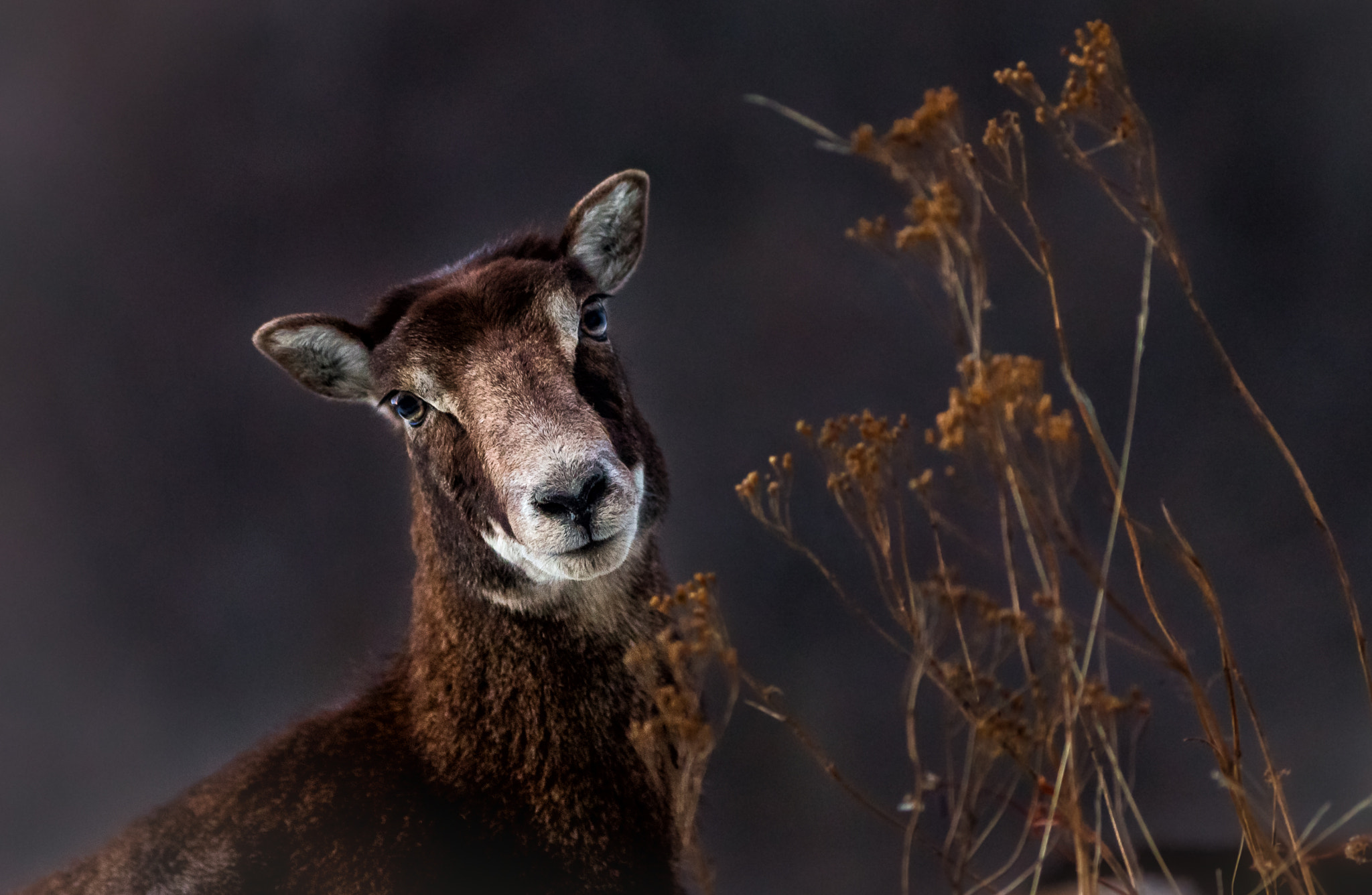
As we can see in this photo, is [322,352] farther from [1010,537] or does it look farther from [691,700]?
[1010,537]

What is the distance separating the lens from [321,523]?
3541 mm

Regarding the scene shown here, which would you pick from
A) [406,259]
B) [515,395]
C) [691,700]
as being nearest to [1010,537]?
[691,700]

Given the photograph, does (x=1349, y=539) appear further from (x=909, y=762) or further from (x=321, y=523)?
(x=321, y=523)

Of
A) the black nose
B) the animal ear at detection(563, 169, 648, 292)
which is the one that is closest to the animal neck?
the black nose

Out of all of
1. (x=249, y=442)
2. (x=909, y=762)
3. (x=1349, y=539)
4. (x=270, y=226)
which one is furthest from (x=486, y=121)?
(x=1349, y=539)

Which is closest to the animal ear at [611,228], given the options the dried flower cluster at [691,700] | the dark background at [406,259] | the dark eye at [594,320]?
the dark eye at [594,320]

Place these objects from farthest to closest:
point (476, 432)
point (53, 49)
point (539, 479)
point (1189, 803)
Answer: point (1189, 803)
point (53, 49)
point (476, 432)
point (539, 479)

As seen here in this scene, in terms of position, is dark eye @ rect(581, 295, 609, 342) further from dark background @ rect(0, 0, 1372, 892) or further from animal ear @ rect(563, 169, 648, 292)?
dark background @ rect(0, 0, 1372, 892)

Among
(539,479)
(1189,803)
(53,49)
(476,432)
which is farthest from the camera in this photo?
(1189,803)

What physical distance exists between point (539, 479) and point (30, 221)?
233cm

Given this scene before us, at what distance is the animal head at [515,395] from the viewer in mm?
2494

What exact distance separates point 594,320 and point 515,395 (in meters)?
0.43

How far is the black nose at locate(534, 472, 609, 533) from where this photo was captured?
2.42 m

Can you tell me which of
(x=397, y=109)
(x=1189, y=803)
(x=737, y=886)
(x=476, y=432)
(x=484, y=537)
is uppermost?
(x=397, y=109)
